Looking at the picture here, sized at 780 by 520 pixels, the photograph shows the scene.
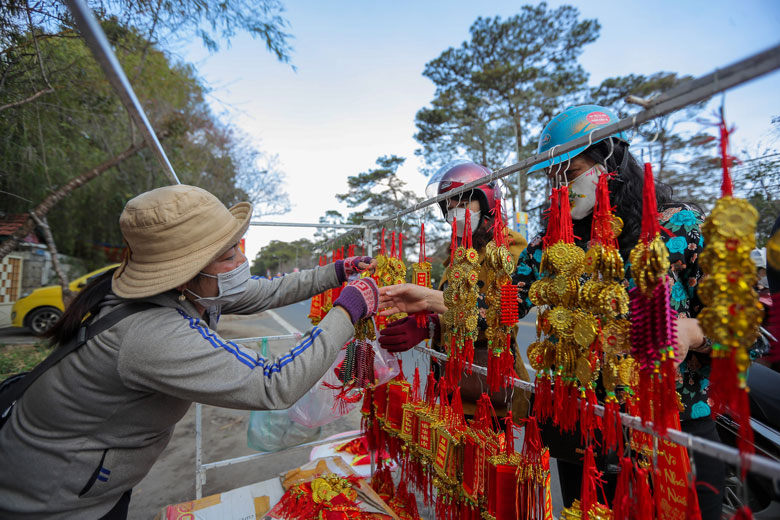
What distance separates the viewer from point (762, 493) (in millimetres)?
1942

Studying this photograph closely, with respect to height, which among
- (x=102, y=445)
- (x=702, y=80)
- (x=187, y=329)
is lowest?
(x=102, y=445)

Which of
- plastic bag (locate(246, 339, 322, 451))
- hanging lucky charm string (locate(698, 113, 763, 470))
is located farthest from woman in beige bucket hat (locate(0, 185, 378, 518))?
plastic bag (locate(246, 339, 322, 451))

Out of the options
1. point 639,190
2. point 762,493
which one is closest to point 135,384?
point 639,190

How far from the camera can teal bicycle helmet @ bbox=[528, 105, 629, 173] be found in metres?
1.33

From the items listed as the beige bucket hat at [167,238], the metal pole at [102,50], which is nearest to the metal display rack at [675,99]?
the metal pole at [102,50]

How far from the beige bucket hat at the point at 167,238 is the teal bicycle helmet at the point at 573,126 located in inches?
49.1

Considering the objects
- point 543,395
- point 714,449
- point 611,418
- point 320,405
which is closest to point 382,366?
point 320,405

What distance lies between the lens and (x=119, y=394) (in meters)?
1.33

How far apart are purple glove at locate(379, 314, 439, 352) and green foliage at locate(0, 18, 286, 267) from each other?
359 cm

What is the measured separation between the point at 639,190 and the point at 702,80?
66cm

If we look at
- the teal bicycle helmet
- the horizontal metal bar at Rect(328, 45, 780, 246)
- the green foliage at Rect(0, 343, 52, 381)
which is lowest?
the green foliage at Rect(0, 343, 52, 381)

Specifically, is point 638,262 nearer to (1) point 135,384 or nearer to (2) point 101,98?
(1) point 135,384

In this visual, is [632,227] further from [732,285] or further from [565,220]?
[732,285]

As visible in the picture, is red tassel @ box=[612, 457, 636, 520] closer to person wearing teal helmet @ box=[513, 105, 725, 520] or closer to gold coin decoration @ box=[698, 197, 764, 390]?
person wearing teal helmet @ box=[513, 105, 725, 520]
